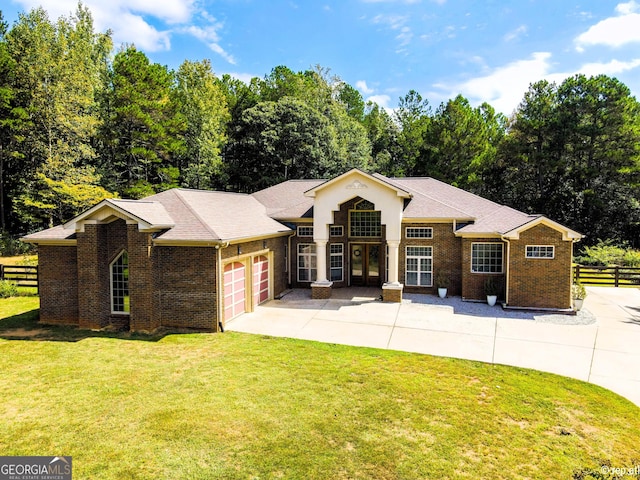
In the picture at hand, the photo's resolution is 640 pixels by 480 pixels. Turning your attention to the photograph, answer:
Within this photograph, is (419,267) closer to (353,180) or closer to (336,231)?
(336,231)

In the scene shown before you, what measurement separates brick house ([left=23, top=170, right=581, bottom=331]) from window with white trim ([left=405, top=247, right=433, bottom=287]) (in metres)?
0.05

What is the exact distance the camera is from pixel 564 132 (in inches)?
1241

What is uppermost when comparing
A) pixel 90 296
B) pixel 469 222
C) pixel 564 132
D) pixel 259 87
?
pixel 259 87

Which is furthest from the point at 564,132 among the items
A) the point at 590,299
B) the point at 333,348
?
the point at 333,348

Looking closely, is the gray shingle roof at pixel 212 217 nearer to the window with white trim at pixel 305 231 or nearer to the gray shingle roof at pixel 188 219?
the gray shingle roof at pixel 188 219

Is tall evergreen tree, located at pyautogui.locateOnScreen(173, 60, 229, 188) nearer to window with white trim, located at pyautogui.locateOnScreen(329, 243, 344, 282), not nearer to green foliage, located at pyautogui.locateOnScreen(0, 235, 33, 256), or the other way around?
green foliage, located at pyautogui.locateOnScreen(0, 235, 33, 256)

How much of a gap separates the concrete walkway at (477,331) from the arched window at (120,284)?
3600 millimetres

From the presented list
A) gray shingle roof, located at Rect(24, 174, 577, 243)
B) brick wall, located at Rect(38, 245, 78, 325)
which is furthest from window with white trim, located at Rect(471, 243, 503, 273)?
brick wall, located at Rect(38, 245, 78, 325)

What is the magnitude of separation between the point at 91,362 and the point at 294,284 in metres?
10.8

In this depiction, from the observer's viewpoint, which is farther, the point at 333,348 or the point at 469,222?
the point at 469,222

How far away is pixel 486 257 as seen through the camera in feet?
53.5

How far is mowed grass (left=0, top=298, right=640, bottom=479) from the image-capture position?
586 centimetres

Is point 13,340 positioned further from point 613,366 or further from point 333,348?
point 613,366

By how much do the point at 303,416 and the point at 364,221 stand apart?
13.1m
